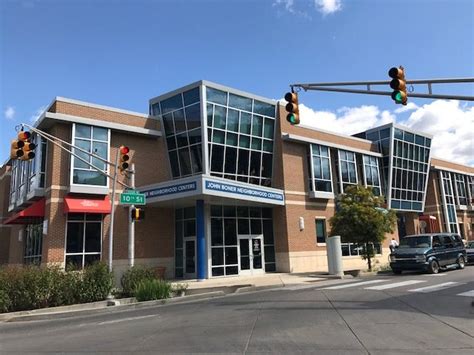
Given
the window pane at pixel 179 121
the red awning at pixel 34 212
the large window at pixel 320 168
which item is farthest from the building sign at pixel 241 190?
the red awning at pixel 34 212

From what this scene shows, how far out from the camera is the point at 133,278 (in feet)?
53.5

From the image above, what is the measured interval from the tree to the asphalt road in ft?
37.5

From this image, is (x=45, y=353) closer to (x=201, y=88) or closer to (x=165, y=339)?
(x=165, y=339)

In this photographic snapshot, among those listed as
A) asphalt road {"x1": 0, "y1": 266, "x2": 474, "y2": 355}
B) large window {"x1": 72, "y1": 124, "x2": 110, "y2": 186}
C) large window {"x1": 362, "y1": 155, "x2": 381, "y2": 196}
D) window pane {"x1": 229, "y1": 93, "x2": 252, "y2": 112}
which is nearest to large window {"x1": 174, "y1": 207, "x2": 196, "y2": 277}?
large window {"x1": 72, "y1": 124, "x2": 110, "y2": 186}

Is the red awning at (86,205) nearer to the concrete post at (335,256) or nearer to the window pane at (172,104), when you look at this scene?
the window pane at (172,104)

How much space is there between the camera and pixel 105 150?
24.2 m

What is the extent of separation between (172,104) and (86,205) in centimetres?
843

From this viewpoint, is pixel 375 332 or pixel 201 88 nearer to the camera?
pixel 375 332

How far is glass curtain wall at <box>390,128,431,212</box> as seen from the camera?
39312mm

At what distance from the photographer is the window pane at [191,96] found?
2603cm

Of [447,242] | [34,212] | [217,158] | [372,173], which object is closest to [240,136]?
[217,158]

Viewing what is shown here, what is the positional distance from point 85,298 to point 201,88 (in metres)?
14.5

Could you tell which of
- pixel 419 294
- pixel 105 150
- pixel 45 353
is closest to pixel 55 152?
pixel 105 150

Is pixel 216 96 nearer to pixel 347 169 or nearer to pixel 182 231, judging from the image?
A: pixel 182 231
